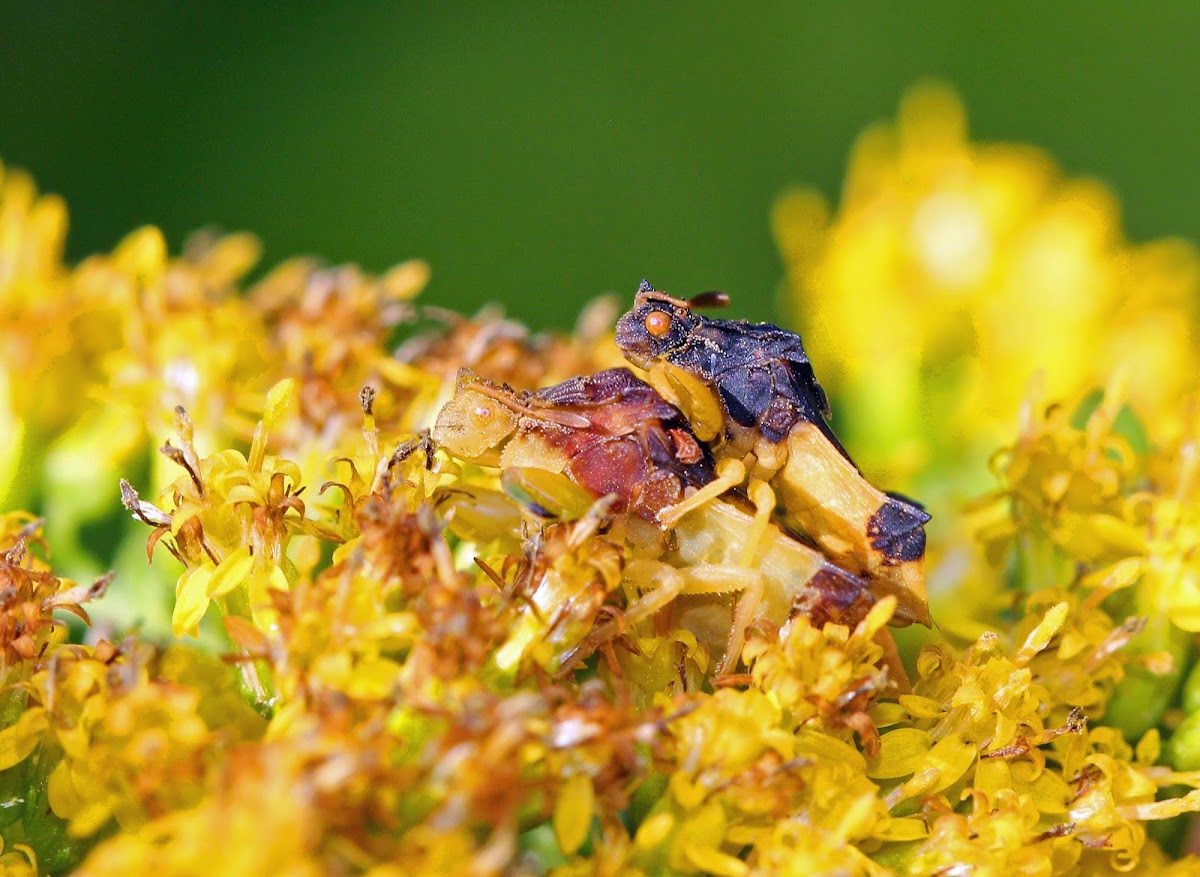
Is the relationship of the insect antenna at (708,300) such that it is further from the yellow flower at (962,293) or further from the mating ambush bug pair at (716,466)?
the yellow flower at (962,293)

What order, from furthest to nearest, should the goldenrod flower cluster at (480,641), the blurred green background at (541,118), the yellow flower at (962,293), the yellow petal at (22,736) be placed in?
the blurred green background at (541,118), the yellow flower at (962,293), the yellow petal at (22,736), the goldenrod flower cluster at (480,641)

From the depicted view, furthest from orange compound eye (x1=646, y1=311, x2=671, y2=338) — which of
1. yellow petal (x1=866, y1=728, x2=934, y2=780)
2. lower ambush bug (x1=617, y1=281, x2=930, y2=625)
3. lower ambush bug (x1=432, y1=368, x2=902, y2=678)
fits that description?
yellow petal (x1=866, y1=728, x2=934, y2=780)

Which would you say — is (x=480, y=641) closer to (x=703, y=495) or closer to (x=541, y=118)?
(x=703, y=495)

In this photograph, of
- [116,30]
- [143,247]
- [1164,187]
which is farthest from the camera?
[1164,187]

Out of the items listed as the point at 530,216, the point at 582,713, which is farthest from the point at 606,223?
the point at 582,713

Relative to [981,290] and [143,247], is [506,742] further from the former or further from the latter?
[981,290]

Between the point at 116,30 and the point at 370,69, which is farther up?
the point at 370,69

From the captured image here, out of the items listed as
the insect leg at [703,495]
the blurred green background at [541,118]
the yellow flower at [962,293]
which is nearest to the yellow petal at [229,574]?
the insect leg at [703,495]
